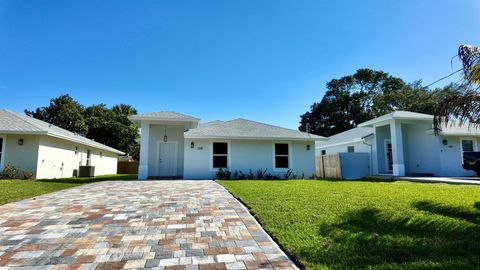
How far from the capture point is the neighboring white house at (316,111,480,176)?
16688mm

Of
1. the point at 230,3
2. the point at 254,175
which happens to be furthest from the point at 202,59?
the point at 254,175

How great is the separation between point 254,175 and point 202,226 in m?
11.2

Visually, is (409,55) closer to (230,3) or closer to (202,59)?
(230,3)

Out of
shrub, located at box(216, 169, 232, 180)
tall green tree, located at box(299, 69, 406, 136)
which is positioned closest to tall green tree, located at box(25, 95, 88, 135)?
shrub, located at box(216, 169, 232, 180)

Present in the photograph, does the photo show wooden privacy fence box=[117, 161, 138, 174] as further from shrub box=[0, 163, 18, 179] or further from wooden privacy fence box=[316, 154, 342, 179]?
wooden privacy fence box=[316, 154, 342, 179]

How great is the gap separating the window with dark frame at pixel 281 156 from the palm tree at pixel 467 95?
10.1 metres

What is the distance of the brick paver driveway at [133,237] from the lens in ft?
10.5

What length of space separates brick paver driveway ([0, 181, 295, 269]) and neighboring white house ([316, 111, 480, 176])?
14.4 metres

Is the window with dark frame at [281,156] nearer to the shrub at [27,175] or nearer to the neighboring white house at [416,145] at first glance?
the neighboring white house at [416,145]

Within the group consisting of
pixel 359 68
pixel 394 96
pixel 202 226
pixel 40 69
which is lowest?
pixel 202 226

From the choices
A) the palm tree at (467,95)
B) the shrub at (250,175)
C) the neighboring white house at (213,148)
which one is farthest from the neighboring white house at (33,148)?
the palm tree at (467,95)

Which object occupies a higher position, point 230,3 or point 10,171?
point 230,3

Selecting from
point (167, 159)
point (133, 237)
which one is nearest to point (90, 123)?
point (167, 159)

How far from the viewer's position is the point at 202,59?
52.1 ft
